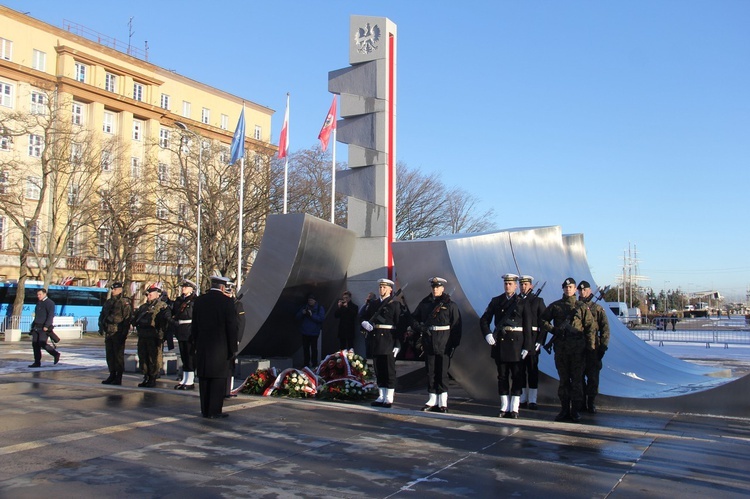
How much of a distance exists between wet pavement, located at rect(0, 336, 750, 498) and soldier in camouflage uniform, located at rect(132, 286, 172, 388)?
1552mm

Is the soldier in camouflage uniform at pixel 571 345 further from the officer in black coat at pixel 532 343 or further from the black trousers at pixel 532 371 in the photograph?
the black trousers at pixel 532 371

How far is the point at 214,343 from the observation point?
9.05 m

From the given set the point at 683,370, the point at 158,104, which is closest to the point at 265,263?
the point at 683,370

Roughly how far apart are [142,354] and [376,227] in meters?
5.03

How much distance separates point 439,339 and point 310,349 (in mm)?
4691

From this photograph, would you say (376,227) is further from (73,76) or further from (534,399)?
(73,76)

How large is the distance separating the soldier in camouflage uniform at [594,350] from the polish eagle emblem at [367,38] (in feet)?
23.1

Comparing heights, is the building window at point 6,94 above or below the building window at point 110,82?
below

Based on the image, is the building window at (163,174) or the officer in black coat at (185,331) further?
the building window at (163,174)

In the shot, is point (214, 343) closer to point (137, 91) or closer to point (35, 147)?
point (35, 147)

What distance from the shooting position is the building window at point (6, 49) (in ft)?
144

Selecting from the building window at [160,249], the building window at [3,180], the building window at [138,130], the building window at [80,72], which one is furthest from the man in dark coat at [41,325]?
the building window at [138,130]

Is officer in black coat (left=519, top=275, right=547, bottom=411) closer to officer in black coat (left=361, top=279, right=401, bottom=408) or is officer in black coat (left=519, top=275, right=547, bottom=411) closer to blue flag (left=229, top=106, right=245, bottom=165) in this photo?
officer in black coat (left=361, top=279, right=401, bottom=408)

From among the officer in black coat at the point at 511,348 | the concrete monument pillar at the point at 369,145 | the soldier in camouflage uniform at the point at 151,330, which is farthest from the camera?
the concrete monument pillar at the point at 369,145
